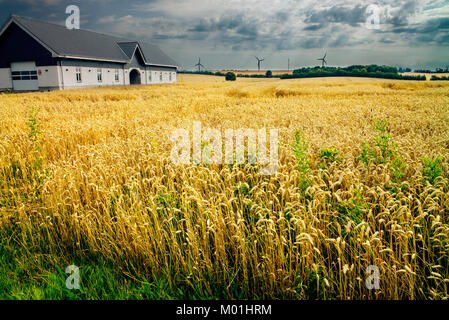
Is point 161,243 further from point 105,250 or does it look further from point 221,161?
point 221,161

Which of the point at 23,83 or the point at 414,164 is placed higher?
the point at 23,83

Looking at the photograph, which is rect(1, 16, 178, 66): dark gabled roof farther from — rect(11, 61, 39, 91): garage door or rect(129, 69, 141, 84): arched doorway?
rect(11, 61, 39, 91): garage door

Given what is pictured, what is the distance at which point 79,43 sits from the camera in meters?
38.3

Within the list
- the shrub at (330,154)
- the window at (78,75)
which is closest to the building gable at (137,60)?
the window at (78,75)

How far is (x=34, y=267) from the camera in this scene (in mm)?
3266

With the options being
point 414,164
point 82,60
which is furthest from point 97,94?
point 414,164

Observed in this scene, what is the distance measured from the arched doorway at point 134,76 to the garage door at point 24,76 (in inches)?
713

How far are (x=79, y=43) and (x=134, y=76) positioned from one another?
1346 centimetres

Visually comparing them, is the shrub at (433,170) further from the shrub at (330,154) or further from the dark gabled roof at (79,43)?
the dark gabled roof at (79,43)

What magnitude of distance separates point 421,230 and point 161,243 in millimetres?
2910

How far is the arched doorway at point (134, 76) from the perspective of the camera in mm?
50562

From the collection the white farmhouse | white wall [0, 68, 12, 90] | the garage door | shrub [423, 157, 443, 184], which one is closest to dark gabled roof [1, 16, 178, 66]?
the white farmhouse

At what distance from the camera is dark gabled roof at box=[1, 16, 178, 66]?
3294 centimetres

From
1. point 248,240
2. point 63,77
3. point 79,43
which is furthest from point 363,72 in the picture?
point 248,240
